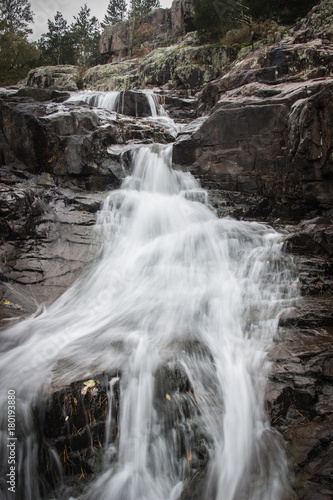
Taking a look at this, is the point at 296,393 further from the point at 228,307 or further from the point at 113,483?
the point at 113,483

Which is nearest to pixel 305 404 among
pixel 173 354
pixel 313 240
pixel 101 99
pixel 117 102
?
pixel 173 354

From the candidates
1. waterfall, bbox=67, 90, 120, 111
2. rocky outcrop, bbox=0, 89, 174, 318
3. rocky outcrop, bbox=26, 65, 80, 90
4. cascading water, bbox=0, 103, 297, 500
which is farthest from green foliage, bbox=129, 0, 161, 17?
cascading water, bbox=0, 103, 297, 500

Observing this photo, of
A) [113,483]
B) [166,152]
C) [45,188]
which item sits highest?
[166,152]

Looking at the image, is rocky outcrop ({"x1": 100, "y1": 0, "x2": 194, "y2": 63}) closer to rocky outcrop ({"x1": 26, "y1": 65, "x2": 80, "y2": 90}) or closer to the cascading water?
rocky outcrop ({"x1": 26, "y1": 65, "x2": 80, "y2": 90})

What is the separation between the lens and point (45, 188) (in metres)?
7.68

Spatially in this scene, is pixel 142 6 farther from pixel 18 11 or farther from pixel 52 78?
pixel 52 78

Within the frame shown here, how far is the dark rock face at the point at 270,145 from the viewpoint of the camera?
21.3 ft

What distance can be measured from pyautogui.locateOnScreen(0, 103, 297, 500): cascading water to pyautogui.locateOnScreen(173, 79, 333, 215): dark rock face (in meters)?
1.61

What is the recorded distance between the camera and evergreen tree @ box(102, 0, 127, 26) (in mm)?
45869

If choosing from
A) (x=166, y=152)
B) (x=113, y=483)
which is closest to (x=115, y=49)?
(x=166, y=152)

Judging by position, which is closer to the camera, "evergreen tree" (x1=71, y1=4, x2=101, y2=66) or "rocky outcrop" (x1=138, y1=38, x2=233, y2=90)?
"rocky outcrop" (x1=138, y1=38, x2=233, y2=90)

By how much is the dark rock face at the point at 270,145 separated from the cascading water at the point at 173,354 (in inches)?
63.4

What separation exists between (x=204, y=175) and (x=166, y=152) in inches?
66.0

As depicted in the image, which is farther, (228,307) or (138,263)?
(138,263)
